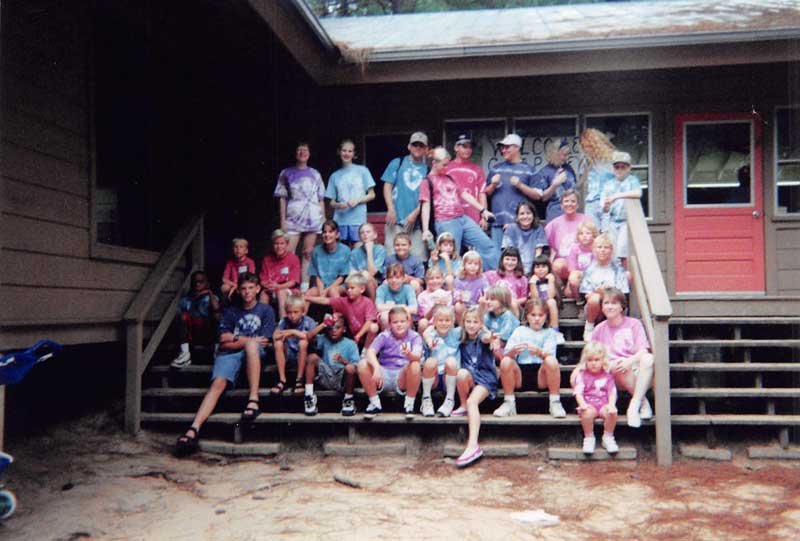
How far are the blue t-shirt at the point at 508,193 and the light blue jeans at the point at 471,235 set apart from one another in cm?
30

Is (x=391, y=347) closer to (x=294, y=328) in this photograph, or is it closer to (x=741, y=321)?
(x=294, y=328)

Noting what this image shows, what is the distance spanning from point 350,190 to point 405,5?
1295 centimetres

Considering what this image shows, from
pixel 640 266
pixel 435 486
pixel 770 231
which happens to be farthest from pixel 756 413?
pixel 435 486

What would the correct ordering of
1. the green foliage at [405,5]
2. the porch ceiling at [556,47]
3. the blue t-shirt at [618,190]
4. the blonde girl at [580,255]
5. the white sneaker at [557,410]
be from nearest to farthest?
the white sneaker at [557,410] < the blonde girl at [580,255] < the blue t-shirt at [618,190] < the porch ceiling at [556,47] < the green foliage at [405,5]

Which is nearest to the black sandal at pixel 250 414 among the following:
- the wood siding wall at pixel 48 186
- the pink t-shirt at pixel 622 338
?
the wood siding wall at pixel 48 186

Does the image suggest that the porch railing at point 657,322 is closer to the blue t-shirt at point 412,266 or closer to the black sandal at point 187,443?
the blue t-shirt at point 412,266

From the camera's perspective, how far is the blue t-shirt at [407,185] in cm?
759

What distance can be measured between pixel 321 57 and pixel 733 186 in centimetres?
476

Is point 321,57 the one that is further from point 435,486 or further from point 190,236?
point 435,486

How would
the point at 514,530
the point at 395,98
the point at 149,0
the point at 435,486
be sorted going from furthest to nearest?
the point at 395,98 < the point at 149,0 < the point at 435,486 < the point at 514,530

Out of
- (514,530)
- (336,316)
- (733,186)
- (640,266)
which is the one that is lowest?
(514,530)

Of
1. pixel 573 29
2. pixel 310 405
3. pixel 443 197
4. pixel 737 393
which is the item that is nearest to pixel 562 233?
pixel 443 197

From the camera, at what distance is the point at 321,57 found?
7.52 meters

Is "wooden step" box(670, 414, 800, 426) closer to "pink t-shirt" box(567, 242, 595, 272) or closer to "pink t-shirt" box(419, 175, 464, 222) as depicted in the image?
"pink t-shirt" box(567, 242, 595, 272)
